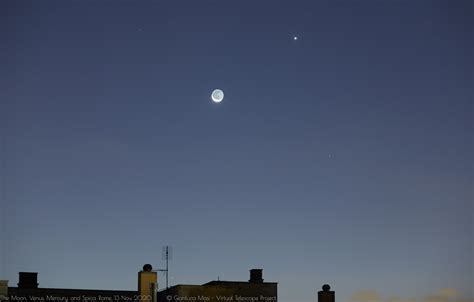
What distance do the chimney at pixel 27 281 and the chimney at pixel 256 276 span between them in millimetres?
19226

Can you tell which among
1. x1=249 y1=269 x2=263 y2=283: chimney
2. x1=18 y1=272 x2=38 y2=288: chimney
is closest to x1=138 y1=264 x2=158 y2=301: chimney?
x1=249 y1=269 x2=263 y2=283: chimney

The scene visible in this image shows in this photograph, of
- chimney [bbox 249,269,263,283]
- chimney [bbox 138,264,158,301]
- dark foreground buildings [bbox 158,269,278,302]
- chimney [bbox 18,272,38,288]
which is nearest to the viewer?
chimney [bbox 138,264,158,301]

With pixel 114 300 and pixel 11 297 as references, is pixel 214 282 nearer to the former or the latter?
pixel 114 300

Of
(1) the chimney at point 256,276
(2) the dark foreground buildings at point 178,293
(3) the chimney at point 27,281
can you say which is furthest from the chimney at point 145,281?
(3) the chimney at point 27,281

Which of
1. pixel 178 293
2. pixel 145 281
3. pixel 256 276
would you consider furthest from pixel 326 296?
pixel 145 281

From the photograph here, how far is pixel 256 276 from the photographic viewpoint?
234ft

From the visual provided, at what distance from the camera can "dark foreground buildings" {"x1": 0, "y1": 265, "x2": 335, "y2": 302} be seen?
65.2 metres

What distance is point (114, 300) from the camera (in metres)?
72.8

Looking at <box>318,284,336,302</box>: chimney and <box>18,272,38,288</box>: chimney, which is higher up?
<box>18,272,38,288</box>: chimney

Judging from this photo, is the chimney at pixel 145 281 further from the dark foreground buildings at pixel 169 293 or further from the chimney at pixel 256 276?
the chimney at pixel 256 276

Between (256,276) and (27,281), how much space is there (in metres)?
20.3

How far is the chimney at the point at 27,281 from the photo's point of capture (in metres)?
69.4

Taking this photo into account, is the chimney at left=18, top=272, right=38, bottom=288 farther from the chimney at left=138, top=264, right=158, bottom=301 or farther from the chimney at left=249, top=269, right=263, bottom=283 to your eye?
the chimney at left=249, top=269, right=263, bottom=283

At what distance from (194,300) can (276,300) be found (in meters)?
9.59
